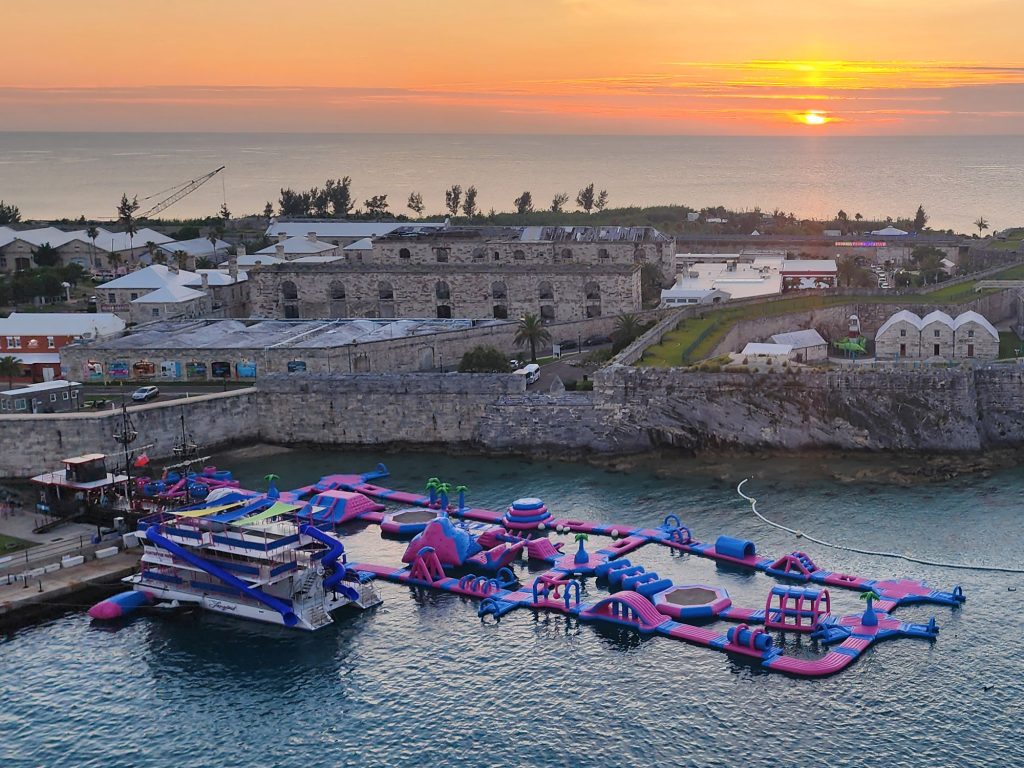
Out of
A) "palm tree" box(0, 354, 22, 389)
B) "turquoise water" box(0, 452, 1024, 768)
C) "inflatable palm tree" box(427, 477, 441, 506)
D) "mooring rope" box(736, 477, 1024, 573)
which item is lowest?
"turquoise water" box(0, 452, 1024, 768)

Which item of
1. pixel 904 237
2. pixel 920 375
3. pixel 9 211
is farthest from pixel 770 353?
pixel 9 211

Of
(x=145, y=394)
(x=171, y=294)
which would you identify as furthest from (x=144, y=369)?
(x=171, y=294)

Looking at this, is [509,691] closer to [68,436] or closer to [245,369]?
[68,436]

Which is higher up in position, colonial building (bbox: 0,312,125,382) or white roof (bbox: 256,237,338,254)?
white roof (bbox: 256,237,338,254)

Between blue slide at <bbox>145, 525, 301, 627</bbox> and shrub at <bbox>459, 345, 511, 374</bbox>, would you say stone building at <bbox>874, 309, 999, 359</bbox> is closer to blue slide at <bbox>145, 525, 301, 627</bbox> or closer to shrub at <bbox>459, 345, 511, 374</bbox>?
shrub at <bbox>459, 345, 511, 374</bbox>

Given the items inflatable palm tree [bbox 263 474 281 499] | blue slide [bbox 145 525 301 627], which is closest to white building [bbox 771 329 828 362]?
inflatable palm tree [bbox 263 474 281 499]

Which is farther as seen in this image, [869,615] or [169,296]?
[169,296]

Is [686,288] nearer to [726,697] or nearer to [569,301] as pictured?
[569,301]
